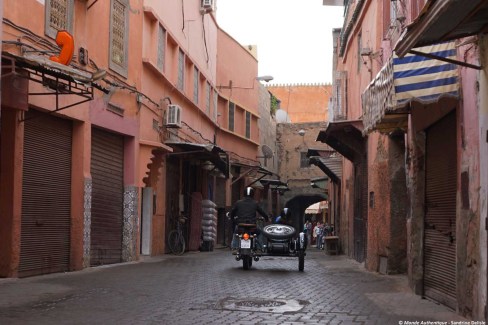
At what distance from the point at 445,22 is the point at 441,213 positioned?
3812 mm

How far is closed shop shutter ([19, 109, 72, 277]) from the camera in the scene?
12508mm

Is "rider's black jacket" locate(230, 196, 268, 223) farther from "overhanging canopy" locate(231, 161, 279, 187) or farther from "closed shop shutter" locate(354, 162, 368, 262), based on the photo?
"overhanging canopy" locate(231, 161, 279, 187)

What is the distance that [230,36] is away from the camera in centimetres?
3472

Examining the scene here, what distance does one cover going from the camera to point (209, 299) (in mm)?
9688

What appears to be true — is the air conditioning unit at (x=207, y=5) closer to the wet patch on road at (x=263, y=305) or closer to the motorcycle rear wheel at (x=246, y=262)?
the motorcycle rear wheel at (x=246, y=262)

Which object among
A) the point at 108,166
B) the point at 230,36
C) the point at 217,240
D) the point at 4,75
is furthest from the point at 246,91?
the point at 4,75

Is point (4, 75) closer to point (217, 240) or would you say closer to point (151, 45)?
point (151, 45)

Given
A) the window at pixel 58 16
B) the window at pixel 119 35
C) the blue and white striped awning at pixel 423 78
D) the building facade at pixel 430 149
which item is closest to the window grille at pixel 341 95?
the building facade at pixel 430 149

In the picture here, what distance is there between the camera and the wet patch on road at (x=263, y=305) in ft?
28.5

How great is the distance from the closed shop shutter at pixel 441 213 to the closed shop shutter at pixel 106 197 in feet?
26.1

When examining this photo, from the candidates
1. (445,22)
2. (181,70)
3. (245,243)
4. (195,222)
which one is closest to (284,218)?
(245,243)

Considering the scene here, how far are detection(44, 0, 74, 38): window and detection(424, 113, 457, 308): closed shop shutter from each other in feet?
23.1

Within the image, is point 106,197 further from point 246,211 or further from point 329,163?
point 329,163

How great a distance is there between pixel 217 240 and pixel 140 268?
713 inches
